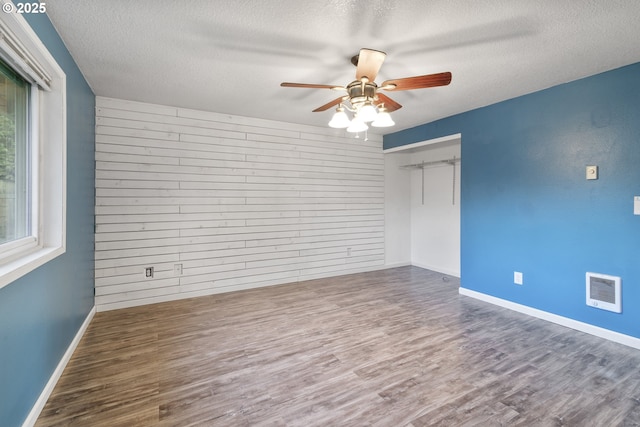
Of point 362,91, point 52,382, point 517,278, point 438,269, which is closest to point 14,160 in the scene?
point 52,382

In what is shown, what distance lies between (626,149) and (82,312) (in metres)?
5.44

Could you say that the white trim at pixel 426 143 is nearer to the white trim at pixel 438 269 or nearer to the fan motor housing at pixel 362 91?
the white trim at pixel 438 269

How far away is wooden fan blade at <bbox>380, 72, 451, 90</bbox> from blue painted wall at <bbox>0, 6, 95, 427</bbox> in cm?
234

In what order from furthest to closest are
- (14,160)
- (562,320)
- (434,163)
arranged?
1. (434,163)
2. (562,320)
3. (14,160)

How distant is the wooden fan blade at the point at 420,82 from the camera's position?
214 centimetres

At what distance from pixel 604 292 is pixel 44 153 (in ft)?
16.1

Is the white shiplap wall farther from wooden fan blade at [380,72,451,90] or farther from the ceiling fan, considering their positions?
wooden fan blade at [380,72,451,90]

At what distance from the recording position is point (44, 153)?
6.86 feet

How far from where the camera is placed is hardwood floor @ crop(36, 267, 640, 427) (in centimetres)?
188

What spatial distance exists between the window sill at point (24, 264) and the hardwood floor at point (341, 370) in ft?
3.19

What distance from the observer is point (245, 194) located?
4.46 m

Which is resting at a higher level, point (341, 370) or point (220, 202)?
point (220, 202)

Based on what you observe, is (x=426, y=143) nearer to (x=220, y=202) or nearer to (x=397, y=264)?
(x=397, y=264)

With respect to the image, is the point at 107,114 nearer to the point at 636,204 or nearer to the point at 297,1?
the point at 297,1
